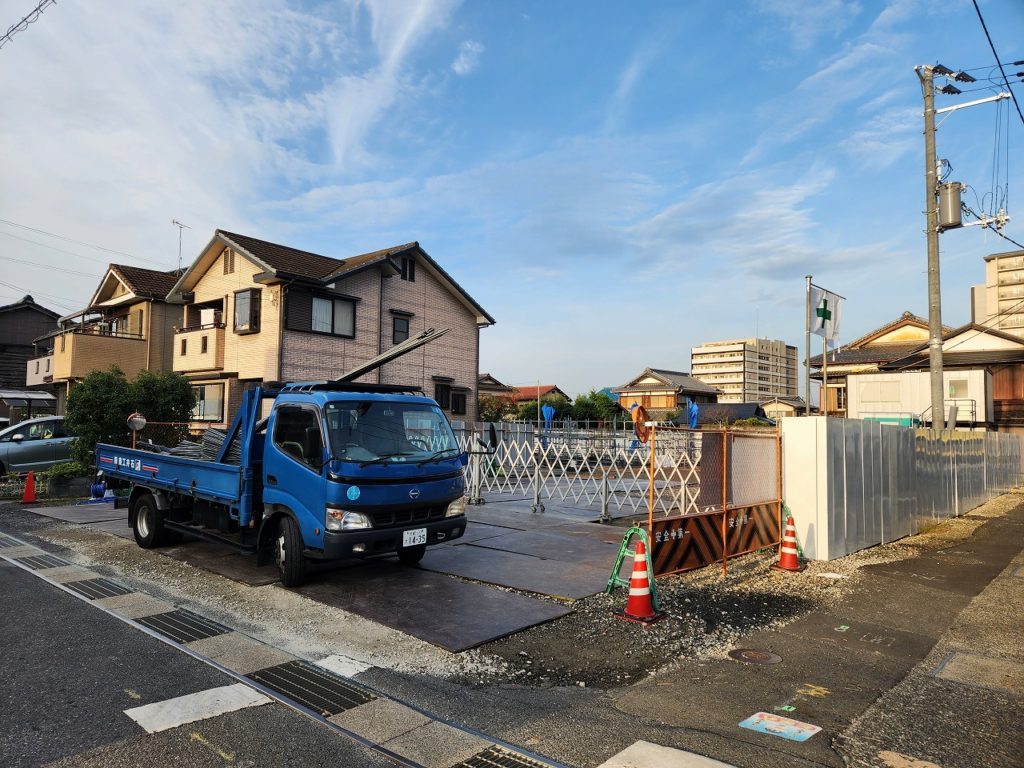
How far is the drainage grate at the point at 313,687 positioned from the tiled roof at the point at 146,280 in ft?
87.2

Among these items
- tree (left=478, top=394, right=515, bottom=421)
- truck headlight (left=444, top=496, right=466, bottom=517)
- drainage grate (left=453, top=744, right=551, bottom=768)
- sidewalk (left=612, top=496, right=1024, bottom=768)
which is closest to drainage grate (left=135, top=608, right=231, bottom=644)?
truck headlight (left=444, top=496, right=466, bottom=517)

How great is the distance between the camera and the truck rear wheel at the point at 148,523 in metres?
9.09

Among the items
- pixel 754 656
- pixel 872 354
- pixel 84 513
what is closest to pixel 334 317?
pixel 84 513

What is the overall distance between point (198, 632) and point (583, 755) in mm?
3865

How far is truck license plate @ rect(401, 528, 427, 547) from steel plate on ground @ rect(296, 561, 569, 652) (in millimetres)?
577

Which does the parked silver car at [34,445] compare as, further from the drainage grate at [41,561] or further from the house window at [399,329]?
the house window at [399,329]

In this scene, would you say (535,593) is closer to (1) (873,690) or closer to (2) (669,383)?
(1) (873,690)

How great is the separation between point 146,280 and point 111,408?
14.6 m

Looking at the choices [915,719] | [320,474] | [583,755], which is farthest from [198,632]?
[915,719]

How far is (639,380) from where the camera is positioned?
224 feet

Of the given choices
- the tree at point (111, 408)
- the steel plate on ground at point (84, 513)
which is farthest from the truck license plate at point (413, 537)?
the tree at point (111, 408)

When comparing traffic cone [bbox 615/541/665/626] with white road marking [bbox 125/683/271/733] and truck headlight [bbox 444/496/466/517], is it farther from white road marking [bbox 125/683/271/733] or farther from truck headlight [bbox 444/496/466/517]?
white road marking [bbox 125/683/271/733]

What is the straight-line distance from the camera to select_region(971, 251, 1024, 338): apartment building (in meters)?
48.5

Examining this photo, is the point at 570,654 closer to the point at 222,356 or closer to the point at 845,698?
the point at 845,698
